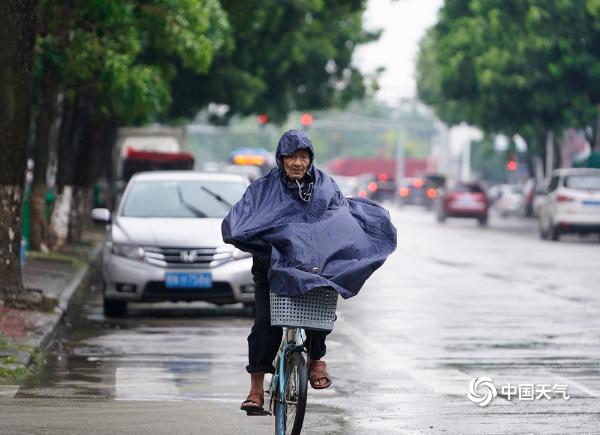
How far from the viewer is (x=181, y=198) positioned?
18.0 metres

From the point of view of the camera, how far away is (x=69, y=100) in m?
29.9

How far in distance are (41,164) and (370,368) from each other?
14938 millimetres

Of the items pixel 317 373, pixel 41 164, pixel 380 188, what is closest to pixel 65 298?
pixel 41 164

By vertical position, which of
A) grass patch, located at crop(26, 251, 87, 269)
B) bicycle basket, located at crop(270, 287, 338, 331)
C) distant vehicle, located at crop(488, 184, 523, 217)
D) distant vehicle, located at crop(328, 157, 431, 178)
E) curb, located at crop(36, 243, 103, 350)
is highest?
bicycle basket, located at crop(270, 287, 338, 331)

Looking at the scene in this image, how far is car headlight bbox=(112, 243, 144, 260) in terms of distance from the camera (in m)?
16.8

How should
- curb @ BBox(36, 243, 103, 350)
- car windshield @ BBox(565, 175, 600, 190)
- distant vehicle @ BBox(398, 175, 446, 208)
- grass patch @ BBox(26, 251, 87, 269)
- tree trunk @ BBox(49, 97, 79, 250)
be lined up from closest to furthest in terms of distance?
curb @ BBox(36, 243, 103, 350)
grass patch @ BBox(26, 251, 87, 269)
tree trunk @ BBox(49, 97, 79, 250)
car windshield @ BBox(565, 175, 600, 190)
distant vehicle @ BBox(398, 175, 446, 208)

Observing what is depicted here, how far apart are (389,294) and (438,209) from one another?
3725 cm

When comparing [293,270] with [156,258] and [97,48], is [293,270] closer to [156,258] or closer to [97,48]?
[156,258]

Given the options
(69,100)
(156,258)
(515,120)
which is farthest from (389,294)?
(515,120)

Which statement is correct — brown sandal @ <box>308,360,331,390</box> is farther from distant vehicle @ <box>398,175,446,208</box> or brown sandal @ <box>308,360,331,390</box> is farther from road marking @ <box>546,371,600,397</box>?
distant vehicle @ <box>398,175,446,208</box>
